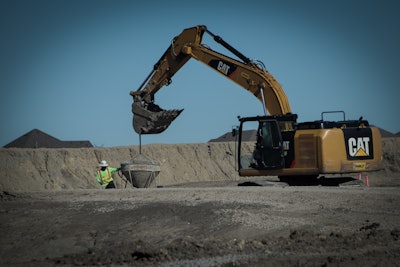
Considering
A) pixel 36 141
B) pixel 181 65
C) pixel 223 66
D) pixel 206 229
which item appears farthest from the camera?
pixel 36 141

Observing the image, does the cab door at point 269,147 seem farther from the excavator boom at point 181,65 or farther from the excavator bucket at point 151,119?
the excavator bucket at point 151,119

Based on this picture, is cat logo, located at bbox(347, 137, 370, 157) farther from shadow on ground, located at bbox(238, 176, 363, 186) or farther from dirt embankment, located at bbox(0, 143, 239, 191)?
dirt embankment, located at bbox(0, 143, 239, 191)

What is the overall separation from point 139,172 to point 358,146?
8192 mm

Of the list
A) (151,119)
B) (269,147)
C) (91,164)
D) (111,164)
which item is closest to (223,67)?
(151,119)

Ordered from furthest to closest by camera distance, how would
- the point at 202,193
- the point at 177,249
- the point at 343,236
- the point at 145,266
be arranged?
the point at 202,193
the point at 343,236
the point at 177,249
the point at 145,266

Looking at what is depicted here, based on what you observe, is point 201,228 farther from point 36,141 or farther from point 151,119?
point 36,141

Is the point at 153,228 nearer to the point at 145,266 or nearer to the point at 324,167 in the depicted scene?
the point at 145,266

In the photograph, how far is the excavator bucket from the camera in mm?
20766

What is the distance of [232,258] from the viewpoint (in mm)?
8539

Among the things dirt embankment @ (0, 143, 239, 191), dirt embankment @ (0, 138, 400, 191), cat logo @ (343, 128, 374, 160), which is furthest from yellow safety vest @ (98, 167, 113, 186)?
dirt embankment @ (0, 138, 400, 191)

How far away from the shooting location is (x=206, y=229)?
10.6 m

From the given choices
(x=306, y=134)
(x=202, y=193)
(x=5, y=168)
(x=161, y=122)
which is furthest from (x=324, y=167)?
(x=5, y=168)

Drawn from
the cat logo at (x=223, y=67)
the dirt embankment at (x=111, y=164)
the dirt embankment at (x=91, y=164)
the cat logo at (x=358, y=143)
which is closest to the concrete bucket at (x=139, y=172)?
the cat logo at (x=223, y=67)

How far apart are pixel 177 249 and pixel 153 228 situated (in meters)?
1.88
